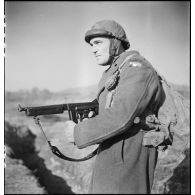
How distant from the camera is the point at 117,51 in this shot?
1.69 meters

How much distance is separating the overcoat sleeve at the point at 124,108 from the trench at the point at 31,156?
173 inches

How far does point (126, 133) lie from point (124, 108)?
0.66 feet

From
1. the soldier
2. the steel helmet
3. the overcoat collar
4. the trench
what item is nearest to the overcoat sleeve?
the soldier

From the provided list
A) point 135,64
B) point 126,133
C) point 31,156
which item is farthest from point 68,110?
point 31,156

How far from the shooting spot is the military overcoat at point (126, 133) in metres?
1.40

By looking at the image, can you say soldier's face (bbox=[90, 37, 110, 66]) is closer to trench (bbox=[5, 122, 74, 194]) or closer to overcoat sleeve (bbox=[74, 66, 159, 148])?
overcoat sleeve (bbox=[74, 66, 159, 148])

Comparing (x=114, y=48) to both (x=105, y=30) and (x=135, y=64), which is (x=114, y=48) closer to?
(x=105, y=30)

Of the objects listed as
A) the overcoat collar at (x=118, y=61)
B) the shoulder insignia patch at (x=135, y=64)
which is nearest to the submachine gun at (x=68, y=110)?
the overcoat collar at (x=118, y=61)

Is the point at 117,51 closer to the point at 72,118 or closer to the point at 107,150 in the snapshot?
the point at 72,118

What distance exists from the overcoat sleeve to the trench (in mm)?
4404

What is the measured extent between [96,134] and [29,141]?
6.25m

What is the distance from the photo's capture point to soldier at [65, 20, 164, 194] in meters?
1.40
